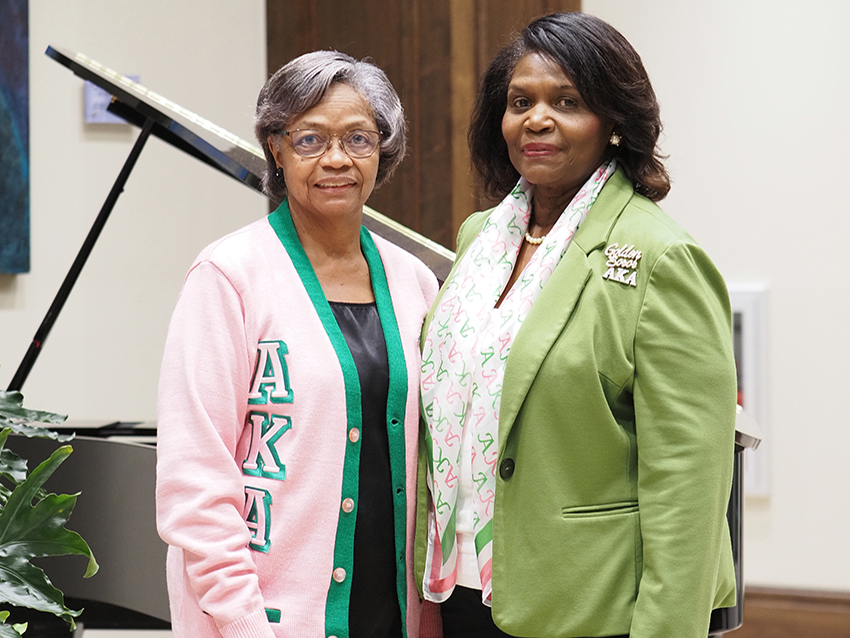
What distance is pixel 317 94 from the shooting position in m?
1.63

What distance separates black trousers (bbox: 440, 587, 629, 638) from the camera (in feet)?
5.17

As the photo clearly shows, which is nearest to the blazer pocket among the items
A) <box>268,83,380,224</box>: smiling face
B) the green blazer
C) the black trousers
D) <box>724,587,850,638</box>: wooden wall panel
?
the green blazer

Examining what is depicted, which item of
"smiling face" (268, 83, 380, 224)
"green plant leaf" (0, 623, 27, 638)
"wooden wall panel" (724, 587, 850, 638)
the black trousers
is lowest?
"wooden wall panel" (724, 587, 850, 638)

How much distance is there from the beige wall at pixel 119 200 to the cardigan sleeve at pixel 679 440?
2.68 m

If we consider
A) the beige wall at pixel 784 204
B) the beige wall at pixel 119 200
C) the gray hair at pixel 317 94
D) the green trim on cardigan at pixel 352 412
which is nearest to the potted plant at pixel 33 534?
the green trim on cardigan at pixel 352 412

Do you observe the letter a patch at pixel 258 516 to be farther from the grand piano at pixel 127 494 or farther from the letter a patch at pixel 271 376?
the grand piano at pixel 127 494

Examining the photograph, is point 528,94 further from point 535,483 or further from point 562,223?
point 535,483

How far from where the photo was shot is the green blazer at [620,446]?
1.38 m

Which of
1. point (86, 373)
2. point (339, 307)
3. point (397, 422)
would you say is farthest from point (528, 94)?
point (86, 373)

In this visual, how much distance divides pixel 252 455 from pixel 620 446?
22.1 inches

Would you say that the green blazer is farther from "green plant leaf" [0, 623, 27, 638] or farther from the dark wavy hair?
"green plant leaf" [0, 623, 27, 638]

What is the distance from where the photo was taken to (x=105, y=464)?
7.64ft

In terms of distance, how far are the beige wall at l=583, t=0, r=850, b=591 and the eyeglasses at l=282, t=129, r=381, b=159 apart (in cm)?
236

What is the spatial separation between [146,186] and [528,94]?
8.57 feet
